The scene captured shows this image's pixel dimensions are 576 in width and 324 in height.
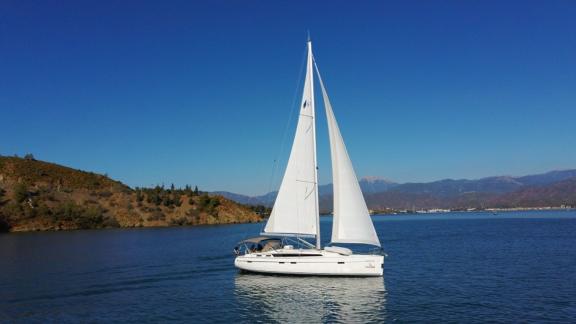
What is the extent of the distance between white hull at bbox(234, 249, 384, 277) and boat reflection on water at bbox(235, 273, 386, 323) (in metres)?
0.52

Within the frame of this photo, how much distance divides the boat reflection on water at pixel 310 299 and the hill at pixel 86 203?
87872mm

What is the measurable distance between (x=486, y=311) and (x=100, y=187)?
134351mm

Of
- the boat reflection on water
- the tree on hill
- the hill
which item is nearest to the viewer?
the boat reflection on water

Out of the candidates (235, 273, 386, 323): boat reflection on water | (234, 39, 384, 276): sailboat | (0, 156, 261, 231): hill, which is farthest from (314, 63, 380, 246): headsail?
(0, 156, 261, 231): hill

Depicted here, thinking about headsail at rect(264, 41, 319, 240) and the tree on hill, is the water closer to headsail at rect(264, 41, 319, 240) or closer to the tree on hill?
headsail at rect(264, 41, 319, 240)

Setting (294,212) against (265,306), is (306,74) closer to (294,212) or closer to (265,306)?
(294,212)

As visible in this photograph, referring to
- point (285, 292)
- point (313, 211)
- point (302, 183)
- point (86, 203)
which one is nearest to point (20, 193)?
point (86, 203)

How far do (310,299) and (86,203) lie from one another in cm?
10768

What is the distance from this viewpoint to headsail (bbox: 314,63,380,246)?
1288 inches

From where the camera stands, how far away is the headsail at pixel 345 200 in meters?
32.7

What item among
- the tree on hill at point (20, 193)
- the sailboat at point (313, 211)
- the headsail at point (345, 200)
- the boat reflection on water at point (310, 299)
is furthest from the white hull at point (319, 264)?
the tree on hill at point (20, 193)

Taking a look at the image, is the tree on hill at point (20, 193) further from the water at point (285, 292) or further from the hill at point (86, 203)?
the water at point (285, 292)

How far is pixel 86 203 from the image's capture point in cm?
11938

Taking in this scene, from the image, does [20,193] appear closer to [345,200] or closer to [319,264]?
[319,264]
